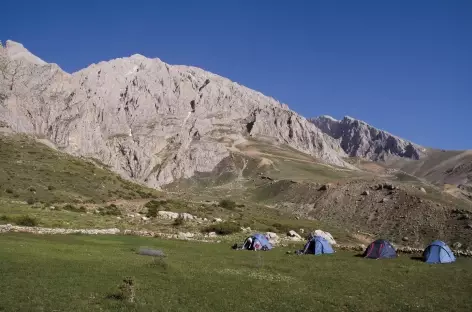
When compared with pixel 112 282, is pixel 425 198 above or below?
above

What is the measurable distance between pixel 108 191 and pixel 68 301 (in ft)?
286

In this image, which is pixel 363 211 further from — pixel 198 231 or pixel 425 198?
pixel 198 231

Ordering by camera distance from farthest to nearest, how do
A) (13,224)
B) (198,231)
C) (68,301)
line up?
(198,231) → (13,224) → (68,301)

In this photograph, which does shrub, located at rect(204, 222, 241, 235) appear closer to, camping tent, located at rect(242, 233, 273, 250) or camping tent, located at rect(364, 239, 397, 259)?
camping tent, located at rect(242, 233, 273, 250)

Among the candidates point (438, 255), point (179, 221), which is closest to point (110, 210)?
point (179, 221)

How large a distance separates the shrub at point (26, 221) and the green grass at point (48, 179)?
2476cm

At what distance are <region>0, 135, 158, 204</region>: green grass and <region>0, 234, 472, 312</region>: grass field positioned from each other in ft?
153

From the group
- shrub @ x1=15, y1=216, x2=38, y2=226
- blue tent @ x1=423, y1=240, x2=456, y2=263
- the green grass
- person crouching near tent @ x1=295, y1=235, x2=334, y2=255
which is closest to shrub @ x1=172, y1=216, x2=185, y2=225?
shrub @ x1=15, y1=216, x2=38, y2=226

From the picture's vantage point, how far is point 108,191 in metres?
107

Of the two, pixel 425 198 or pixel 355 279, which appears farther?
pixel 425 198

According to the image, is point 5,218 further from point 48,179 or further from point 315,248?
point 48,179

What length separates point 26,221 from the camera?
5603 cm

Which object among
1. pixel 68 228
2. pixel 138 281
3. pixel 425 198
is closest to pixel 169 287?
pixel 138 281

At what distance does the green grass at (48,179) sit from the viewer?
88.2 meters
